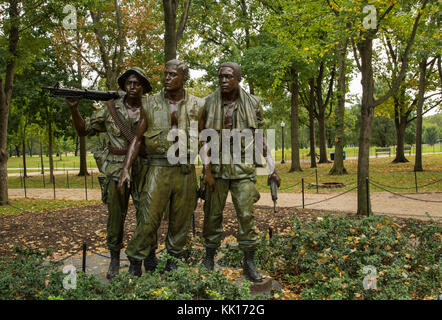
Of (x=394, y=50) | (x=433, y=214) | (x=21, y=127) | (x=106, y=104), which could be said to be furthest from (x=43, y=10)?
(x=394, y=50)

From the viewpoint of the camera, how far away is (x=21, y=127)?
2377 cm

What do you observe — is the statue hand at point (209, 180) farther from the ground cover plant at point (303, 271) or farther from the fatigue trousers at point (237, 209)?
the ground cover plant at point (303, 271)

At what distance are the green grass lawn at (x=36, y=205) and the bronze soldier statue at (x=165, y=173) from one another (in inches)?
334

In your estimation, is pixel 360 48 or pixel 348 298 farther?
pixel 360 48

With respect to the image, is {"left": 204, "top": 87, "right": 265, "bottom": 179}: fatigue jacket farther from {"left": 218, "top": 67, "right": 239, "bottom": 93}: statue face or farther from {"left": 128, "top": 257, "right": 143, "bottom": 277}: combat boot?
{"left": 128, "top": 257, "right": 143, "bottom": 277}: combat boot

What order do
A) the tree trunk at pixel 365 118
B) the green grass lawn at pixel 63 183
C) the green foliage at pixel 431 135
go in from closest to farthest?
1. the tree trunk at pixel 365 118
2. the green grass lawn at pixel 63 183
3. the green foliage at pixel 431 135

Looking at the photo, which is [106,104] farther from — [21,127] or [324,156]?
A: [324,156]

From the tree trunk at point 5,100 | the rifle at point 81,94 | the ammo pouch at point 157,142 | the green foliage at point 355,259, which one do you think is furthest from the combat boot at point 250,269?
the tree trunk at point 5,100

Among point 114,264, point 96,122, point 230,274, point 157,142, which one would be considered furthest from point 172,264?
point 96,122

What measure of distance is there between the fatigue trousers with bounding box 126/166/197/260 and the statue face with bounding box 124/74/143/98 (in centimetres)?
92

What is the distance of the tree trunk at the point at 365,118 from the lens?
852 centimetres

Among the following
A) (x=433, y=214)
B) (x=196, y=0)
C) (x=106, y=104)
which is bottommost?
(x=433, y=214)

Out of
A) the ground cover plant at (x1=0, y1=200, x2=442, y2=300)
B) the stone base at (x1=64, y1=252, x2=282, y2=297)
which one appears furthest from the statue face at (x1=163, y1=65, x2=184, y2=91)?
the stone base at (x1=64, y1=252, x2=282, y2=297)

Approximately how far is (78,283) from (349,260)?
3.13 m
